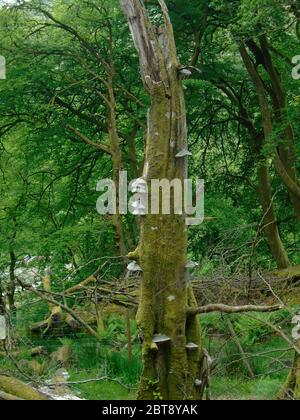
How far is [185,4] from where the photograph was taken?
11.6m

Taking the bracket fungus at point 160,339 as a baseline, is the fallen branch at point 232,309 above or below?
above

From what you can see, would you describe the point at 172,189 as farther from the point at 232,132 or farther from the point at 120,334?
the point at 232,132

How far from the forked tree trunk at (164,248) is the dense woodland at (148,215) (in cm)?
1

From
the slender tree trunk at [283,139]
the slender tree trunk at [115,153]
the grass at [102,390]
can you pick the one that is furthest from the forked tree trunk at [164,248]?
the slender tree trunk at [283,139]

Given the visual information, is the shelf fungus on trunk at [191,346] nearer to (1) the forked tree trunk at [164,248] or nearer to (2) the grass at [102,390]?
(1) the forked tree trunk at [164,248]

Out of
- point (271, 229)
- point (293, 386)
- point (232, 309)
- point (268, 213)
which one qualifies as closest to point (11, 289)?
point (232, 309)

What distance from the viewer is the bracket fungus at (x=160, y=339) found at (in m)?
5.79

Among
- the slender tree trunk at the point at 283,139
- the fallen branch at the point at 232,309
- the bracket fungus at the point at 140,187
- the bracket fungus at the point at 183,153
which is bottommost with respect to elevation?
the fallen branch at the point at 232,309

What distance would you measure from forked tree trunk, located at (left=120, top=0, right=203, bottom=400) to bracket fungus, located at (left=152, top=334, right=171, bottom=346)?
1.1 inches

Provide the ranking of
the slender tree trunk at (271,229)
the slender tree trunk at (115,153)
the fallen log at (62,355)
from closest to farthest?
the fallen log at (62,355)
the slender tree trunk at (115,153)
the slender tree trunk at (271,229)

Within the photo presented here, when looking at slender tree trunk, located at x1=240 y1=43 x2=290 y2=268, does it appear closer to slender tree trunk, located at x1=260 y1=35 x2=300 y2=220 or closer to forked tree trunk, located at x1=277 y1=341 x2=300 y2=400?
slender tree trunk, located at x1=260 y1=35 x2=300 y2=220

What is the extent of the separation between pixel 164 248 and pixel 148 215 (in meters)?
0.34

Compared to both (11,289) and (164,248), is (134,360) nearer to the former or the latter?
(11,289)

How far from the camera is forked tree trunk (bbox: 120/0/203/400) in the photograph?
5.85 meters
